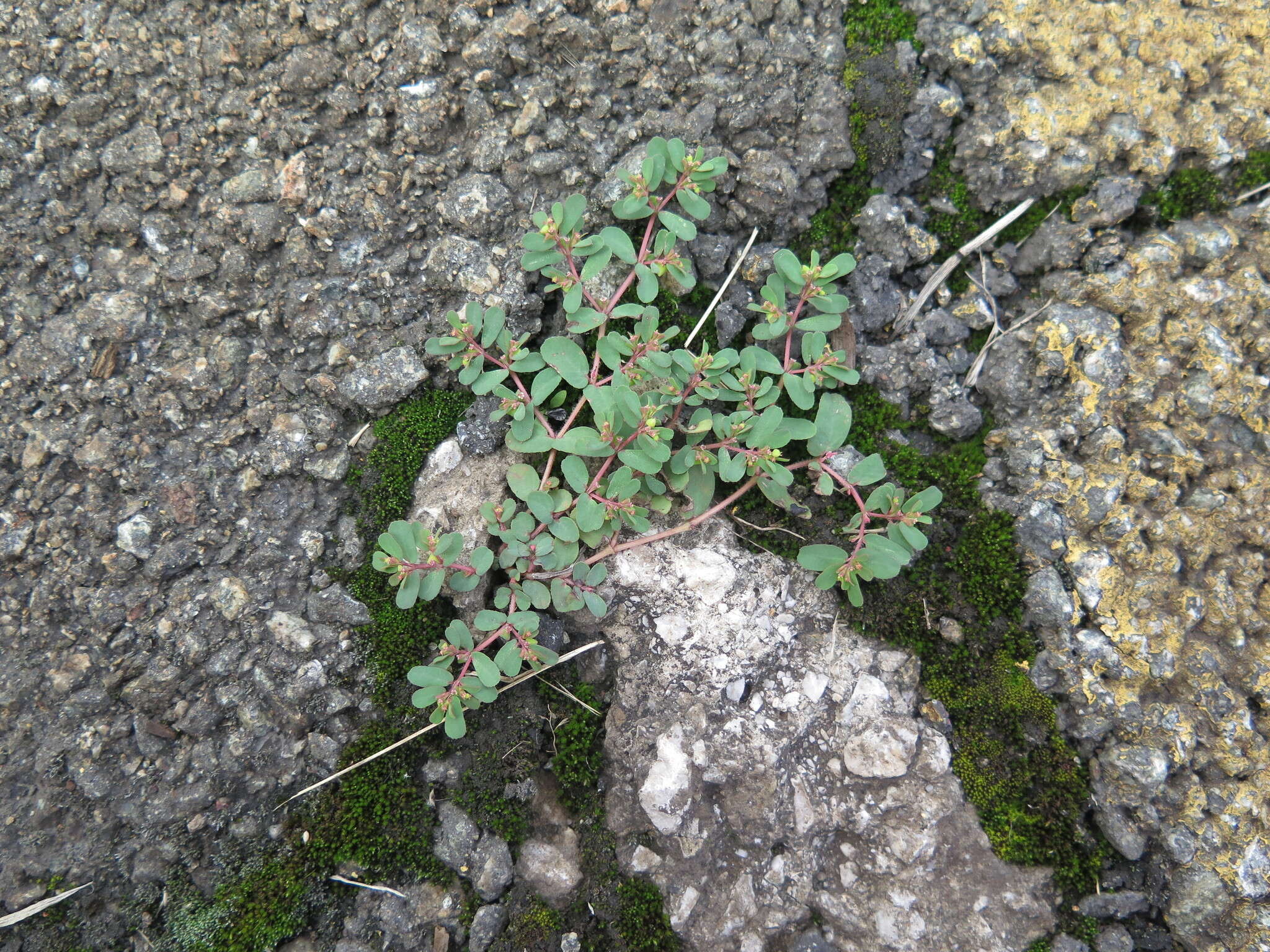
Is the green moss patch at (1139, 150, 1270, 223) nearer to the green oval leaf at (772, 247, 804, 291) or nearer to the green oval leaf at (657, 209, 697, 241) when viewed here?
the green oval leaf at (772, 247, 804, 291)

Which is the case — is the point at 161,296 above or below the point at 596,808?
above

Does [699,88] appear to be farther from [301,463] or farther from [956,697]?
[956,697]

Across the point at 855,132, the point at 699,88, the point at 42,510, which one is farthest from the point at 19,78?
the point at 855,132

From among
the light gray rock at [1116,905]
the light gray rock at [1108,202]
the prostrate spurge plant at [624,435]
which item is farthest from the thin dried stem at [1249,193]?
the light gray rock at [1116,905]

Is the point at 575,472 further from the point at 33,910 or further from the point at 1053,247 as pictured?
the point at 33,910

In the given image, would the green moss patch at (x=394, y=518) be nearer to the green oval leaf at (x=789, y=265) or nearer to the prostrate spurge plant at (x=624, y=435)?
the prostrate spurge plant at (x=624, y=435)
